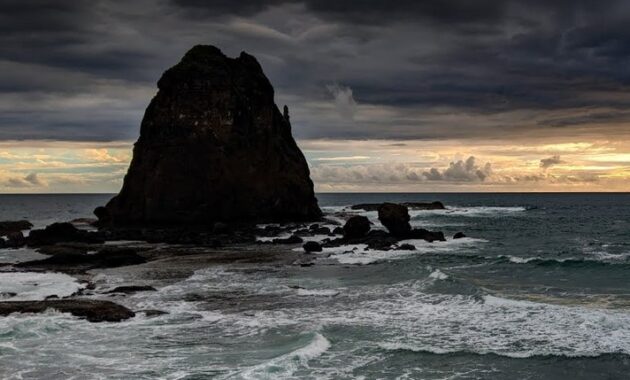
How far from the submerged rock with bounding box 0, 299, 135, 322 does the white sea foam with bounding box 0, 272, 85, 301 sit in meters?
2.84

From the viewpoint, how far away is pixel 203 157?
73062 mm

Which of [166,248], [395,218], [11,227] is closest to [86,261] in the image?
[166,248]

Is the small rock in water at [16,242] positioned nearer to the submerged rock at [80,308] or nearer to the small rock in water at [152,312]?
the submerged rock at [80,308]

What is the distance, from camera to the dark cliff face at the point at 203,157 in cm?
7238

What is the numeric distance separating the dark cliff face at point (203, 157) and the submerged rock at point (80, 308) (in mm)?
46478

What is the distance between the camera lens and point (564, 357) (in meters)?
19.3

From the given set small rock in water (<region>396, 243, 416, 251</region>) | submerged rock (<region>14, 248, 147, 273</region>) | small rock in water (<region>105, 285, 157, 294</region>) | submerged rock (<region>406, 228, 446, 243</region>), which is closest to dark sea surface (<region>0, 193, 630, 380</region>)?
small rock in water (<region>105, 285, 157, 294</region>)

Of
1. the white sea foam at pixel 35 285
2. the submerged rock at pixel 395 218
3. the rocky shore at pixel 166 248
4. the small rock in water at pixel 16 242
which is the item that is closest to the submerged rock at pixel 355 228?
the rocky shore at pixel 166 248

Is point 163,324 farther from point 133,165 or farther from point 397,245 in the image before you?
point 133,165

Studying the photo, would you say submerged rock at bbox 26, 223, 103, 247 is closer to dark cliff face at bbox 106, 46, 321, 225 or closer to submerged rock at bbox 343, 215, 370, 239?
dark cliff face at bbox 106, 46, 321, 225

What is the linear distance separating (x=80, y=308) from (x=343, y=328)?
10.7 m

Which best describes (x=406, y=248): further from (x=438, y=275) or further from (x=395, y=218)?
(x=438, y=275)

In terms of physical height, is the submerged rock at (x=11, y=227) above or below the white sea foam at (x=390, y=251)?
below

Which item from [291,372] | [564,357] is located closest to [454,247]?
[564,357]
